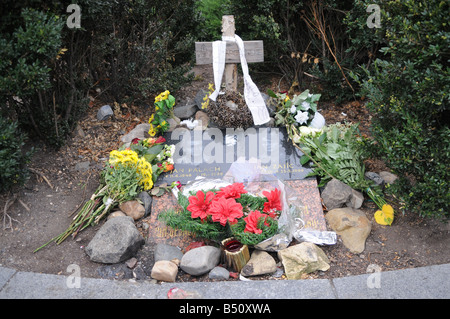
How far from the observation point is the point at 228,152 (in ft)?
15.3

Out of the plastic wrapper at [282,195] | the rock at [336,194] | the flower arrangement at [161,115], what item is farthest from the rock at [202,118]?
the rock at [336,194]

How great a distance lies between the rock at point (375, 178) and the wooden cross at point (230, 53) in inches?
71.9

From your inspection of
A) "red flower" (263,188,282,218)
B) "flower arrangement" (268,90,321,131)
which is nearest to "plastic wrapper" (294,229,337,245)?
"red flower" (263,188,282,218)

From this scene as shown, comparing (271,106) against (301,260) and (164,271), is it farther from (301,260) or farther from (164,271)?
(164,271)

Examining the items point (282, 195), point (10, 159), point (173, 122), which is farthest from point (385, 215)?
point (10, 159)

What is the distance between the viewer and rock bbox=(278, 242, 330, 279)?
3.32 metres

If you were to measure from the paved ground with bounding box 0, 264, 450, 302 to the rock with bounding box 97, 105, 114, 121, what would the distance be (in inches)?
105

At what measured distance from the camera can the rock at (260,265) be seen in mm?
3330

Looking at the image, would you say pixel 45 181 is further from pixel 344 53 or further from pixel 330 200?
pixel 344 53

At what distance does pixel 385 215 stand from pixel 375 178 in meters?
0.43

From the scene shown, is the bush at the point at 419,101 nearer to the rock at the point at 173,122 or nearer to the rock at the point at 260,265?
the rock at the point at 260,265

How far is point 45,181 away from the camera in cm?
446

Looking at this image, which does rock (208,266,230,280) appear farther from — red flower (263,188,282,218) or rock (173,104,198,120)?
rock (173,104,198,120)
